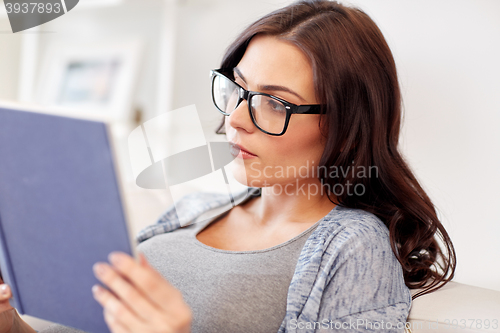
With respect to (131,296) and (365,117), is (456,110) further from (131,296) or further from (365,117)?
(131,296)

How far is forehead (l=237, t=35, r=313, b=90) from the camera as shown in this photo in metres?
0.84

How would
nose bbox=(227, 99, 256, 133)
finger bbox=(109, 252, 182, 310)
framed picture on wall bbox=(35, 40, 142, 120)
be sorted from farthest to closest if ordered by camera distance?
framed picture on wall bbox=(35, 40, 142, 120) < nose bbox=(227, 99, 256, 133) < finger bbox=(109, 252, 182, 310)

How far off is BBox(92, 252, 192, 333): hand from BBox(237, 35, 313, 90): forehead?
0.51 m

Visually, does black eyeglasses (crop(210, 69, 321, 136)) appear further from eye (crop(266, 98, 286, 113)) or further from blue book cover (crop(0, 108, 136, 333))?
blue book cover (crop(0, 108, 136, 333))

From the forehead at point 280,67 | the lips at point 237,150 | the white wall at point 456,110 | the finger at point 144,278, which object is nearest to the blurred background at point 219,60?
the white wall at point 456,110

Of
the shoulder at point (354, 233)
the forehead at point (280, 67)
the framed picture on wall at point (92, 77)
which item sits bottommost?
the shoulder at point (354, 233)

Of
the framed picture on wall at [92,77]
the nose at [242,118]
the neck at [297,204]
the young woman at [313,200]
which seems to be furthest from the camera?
the framed picture on wall at [92,77]

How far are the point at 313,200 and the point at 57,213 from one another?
0.64m

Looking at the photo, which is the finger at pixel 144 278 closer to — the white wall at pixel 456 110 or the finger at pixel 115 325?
the finger at pixel 115 325

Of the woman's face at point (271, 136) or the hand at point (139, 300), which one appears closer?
the hand at point (139, 300)

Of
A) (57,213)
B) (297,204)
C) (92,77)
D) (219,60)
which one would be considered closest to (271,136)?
(297,204)

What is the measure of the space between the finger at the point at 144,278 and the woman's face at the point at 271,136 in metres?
0.46

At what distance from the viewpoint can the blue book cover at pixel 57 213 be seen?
1.49 ft

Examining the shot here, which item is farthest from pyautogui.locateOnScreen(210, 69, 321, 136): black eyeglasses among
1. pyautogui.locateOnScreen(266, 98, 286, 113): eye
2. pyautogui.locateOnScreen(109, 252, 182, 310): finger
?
pyautogui.locateOnScreen(109, 252, 182, 310): finger
